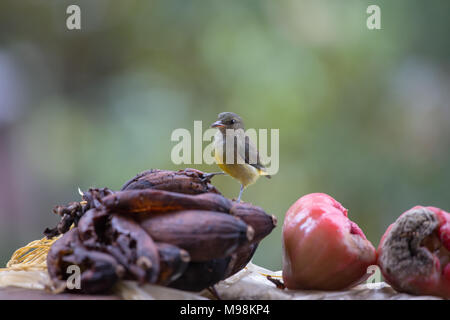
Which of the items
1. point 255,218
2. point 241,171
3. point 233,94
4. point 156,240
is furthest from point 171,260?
point 233,94

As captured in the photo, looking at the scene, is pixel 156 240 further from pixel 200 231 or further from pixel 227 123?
pixel 227 123

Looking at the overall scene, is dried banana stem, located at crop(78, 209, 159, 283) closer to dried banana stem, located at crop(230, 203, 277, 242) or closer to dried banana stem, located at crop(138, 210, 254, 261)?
dried banana stem, located at crop(138, 210, 254, 261)

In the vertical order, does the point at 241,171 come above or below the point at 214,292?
above

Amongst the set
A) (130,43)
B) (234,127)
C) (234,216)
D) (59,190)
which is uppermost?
(130,43)

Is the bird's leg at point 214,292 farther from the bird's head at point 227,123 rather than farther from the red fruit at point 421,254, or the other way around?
the bird's head at point 227,123

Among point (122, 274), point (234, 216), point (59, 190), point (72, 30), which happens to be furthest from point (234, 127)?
point (72, 30)
